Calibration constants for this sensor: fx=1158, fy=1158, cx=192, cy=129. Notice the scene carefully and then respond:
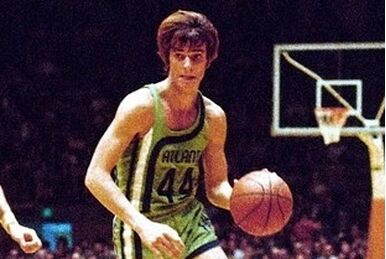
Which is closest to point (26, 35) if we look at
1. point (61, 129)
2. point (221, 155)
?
point (61, 129)

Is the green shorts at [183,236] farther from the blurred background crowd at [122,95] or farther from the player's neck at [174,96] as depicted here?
the blurred background crowd at [122,95]

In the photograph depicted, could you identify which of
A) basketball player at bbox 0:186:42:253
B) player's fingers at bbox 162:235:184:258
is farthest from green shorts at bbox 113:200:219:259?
player's fingers at bbox 162:235:184:258

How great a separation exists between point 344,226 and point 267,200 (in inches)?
365

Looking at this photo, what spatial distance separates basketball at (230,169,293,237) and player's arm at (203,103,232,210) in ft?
0.22

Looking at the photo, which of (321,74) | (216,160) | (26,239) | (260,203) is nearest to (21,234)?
(26,239)

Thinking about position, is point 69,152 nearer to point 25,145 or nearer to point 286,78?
point 25,145

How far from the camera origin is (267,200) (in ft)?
16.2

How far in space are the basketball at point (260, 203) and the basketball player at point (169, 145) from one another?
7.5 inches

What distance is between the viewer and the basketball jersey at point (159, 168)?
4711mm

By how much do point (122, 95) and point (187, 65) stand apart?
11018mm

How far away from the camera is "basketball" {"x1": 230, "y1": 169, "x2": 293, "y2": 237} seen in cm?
495

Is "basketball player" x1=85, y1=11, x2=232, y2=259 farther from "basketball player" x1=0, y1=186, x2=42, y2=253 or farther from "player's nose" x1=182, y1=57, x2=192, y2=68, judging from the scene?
"basketball player" x1=0, y1=186, x2=42, y2=253

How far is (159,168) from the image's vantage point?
4746mm

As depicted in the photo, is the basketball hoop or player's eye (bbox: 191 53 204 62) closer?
player's eye (bbox: 191 53 204 62)
